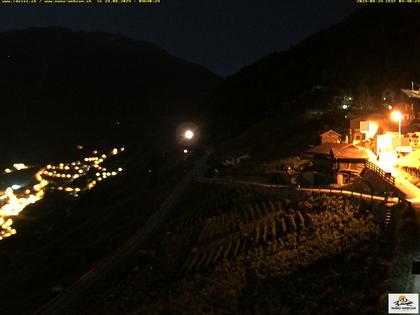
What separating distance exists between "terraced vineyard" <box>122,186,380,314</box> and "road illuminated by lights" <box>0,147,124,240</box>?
3688cm

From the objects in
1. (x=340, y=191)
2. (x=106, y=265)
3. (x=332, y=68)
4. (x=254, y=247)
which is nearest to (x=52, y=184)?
(x=106, y=265)

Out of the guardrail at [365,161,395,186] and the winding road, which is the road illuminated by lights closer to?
the winding road

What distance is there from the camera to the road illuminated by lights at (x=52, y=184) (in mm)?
60719

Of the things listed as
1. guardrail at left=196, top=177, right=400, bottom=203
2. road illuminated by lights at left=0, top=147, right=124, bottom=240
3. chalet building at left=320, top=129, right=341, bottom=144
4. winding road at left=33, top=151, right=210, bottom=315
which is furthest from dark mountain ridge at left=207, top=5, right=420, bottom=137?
winding road at left=33, top=151, right=210, bottom=315

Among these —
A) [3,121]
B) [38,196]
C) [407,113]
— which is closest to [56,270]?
[407,113]

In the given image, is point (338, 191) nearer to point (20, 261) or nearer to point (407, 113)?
point (407, 113)

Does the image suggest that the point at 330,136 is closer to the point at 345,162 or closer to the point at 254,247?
the point at 345,162

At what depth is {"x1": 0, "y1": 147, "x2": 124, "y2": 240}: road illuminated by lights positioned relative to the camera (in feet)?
199

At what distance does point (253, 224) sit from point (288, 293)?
709 cm

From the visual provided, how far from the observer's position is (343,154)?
1069 inches

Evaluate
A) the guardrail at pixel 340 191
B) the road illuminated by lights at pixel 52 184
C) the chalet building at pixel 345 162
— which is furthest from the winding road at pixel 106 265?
the road illuminated by lights at pixel 52 184

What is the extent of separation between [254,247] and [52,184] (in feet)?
223

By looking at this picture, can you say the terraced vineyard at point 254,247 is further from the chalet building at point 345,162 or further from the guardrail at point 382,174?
the chalet building at point 345,162

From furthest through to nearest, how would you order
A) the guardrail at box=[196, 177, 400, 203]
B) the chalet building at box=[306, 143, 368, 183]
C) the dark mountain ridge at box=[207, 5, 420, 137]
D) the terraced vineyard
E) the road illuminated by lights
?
1. the dark mountain ridge at box=[207, 5, 420, 137]
2. the road illuminated by lights
3. the chalet building at box=[306, 143, 368, 183]
4. the guardrail at box=[196, 177, 400, 203]
5. the terraced vineyard
